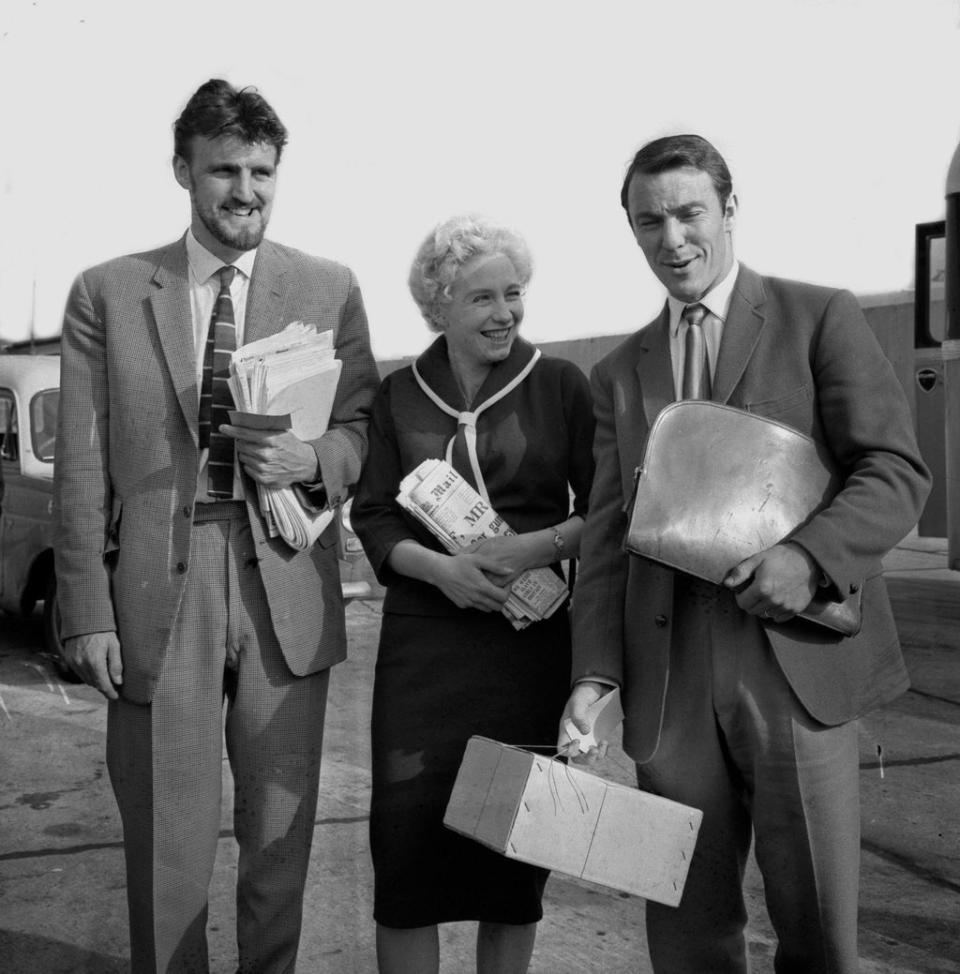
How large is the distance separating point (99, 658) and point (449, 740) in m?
0.82

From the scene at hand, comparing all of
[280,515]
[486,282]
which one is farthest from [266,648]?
[486,282]

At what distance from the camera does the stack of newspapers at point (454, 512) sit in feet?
9.68

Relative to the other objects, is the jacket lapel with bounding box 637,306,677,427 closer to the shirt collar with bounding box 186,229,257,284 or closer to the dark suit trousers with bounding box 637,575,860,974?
the dark suit trousers with bounding box 637,575,860,974

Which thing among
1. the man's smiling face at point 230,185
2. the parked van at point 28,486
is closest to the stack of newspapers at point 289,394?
the man's smiling face at point 230,185

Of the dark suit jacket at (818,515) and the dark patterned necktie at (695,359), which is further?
the dark patterned necktie at (695,359)

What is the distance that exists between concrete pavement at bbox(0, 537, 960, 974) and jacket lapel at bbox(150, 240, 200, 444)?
174cm

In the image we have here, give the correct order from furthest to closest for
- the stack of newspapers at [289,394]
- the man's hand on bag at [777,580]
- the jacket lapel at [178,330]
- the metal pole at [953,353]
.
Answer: the metal pole at [953,353] < the jacket lapel at [178,330] < the stack of newspapers at [289,394] < the man's hand on bag at [777,580]

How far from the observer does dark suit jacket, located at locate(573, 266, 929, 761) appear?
7.69 ft

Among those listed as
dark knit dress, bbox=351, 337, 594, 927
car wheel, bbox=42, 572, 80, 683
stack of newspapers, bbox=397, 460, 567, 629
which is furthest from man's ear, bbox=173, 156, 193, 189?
car wheel, bbox=42, 572, 80, 683

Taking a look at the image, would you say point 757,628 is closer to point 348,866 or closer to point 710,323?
point 710,323

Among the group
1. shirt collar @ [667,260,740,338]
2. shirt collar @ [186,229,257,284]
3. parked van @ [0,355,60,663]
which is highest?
shirt collar @ [186,229,257,284]

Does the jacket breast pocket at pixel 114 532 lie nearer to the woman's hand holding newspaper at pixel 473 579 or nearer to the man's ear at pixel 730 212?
the woman's hand holding newspaper at pixel 473 579

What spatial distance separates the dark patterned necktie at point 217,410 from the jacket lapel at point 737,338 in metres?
1.12

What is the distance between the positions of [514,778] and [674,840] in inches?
12.2
